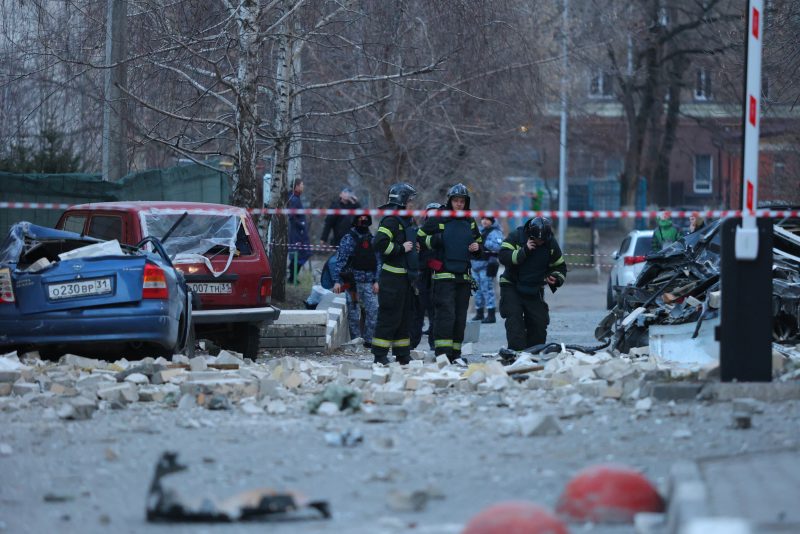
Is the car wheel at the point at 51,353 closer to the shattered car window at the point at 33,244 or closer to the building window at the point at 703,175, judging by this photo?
the shattered car window at the point at 33,244

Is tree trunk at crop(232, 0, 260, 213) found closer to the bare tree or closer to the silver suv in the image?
the silver suv

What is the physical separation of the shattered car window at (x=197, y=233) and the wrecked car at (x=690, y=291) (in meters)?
3.84

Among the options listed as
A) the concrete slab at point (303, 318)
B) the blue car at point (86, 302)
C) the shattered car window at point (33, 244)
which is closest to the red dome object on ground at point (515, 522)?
the blue car at point (86, 302)

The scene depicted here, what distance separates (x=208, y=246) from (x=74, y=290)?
2.62 meters

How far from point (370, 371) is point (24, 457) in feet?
11.8

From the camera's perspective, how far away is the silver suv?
22719mm

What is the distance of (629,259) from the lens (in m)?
22.9

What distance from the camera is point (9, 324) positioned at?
35.1 feet

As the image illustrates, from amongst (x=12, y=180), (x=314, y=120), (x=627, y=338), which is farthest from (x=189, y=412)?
(x=314, y=120)

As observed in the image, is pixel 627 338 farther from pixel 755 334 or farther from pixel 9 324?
pixel 9 324

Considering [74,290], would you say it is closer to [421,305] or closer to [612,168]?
[421,305]

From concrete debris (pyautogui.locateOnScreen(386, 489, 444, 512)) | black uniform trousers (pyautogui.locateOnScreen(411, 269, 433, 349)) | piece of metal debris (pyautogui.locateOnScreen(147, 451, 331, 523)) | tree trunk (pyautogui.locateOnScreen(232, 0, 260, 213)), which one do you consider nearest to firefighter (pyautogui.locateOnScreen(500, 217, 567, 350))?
black uniform trousers (pyautogui.locateOnScreen(411, 269, 433, 349))

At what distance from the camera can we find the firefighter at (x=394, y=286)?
12.6 m

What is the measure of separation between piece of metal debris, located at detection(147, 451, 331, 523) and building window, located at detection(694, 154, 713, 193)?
58.4 meters
